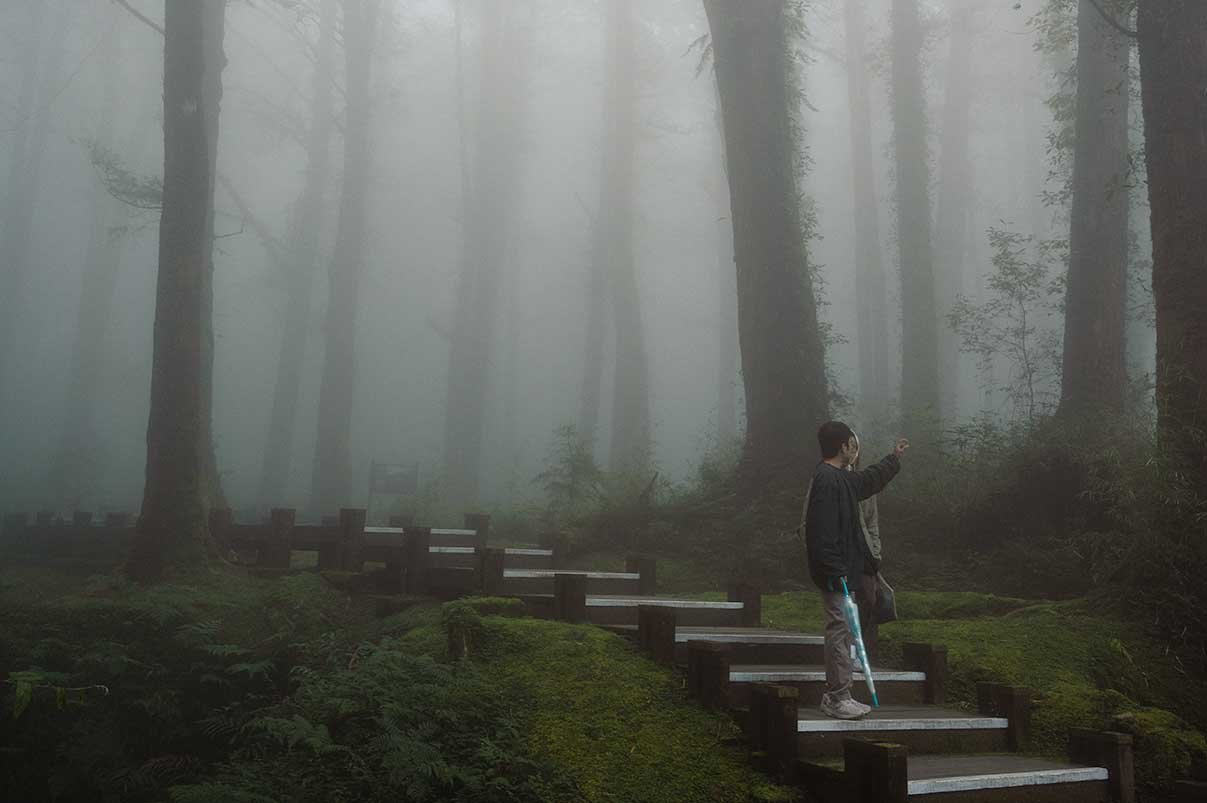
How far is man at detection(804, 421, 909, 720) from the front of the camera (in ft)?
17.1

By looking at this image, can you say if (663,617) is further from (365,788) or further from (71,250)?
(71,250)

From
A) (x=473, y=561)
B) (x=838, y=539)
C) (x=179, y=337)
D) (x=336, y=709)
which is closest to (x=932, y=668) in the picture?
(x=838, y=539)

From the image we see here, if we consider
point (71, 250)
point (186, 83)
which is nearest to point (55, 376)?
point (71, 250)

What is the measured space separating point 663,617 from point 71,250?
6296 centimetres

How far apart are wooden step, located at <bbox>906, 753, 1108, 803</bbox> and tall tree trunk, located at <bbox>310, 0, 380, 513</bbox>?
20533 mm

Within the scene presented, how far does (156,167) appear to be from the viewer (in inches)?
1581

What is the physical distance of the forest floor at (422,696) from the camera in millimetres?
4535

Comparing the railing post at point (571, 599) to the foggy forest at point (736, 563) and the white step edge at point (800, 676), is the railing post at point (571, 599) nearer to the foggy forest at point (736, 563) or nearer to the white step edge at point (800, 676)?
the foggy forest at point (736, 563)

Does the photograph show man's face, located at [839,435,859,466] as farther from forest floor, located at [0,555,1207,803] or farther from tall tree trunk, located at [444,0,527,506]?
tall tree trunk, located at [444,0,527,506]

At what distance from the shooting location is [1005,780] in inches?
182

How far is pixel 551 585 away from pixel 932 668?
3308mm

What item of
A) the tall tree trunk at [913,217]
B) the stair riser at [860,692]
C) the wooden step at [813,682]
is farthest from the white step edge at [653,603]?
the tall tree trunk at [913,217]

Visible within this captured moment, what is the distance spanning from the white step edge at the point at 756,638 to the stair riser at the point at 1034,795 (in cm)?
173

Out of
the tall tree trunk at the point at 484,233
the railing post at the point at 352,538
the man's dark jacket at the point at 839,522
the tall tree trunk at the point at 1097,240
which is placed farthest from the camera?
the tall tree trunk at the point at 484,233
